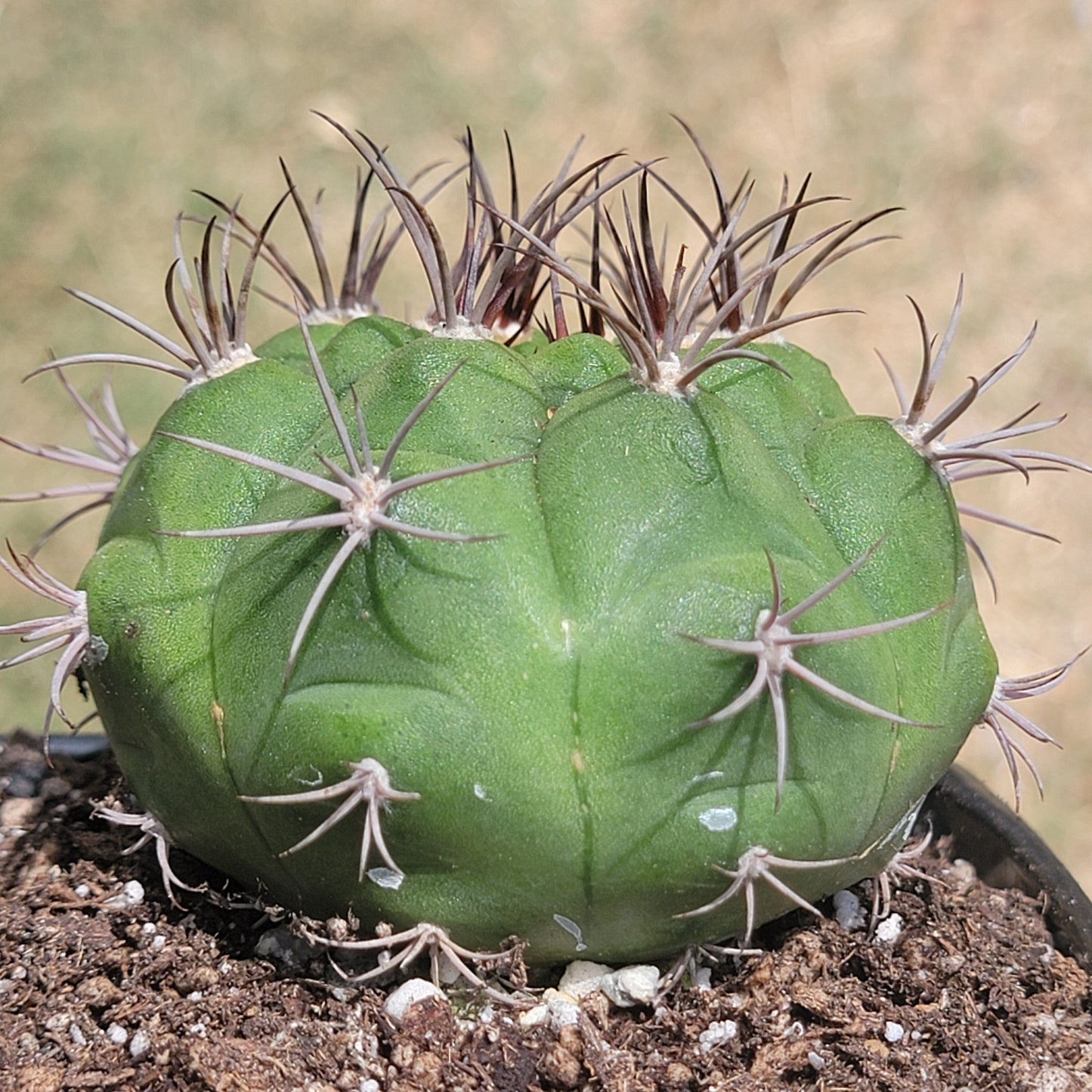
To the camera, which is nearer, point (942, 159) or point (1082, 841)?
point (1082, 841)

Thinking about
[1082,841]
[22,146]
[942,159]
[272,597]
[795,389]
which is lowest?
[1082,841]

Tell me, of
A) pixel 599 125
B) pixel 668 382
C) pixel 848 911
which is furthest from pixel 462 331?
pixel 599 125

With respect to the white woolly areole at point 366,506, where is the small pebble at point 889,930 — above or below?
below

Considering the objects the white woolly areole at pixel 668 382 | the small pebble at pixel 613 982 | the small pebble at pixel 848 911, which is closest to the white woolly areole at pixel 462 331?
the white woolly areole at pixel 668 382

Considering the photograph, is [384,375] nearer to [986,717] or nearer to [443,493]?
[443,493]

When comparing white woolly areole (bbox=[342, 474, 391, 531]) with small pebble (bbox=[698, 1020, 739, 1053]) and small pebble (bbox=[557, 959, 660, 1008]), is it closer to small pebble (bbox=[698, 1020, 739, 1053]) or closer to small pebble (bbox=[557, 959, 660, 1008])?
small pebble (bbox=[557, 959, 660, 1008])

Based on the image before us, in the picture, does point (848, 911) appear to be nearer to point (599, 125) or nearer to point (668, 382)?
point (668, 382)

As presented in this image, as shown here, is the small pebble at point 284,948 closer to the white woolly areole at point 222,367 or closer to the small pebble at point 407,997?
the small pebble at point 407,997

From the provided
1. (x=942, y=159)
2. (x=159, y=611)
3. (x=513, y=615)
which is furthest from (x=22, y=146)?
(x=513, y=615)

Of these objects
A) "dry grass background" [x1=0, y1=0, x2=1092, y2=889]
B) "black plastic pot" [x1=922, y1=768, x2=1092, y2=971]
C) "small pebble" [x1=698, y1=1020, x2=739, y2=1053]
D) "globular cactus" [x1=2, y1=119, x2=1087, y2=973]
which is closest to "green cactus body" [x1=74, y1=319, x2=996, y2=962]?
"globular cactus" [x1=2, y1=119, x2=1087, y2=973]
